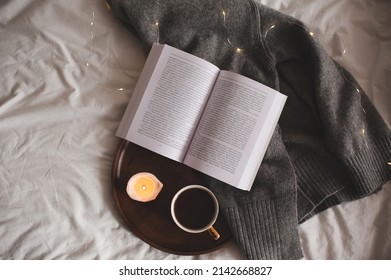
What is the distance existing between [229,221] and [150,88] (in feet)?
1.15

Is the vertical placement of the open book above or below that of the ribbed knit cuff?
above

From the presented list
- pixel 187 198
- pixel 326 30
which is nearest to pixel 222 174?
pixel 187 198

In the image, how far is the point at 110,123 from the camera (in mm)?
835

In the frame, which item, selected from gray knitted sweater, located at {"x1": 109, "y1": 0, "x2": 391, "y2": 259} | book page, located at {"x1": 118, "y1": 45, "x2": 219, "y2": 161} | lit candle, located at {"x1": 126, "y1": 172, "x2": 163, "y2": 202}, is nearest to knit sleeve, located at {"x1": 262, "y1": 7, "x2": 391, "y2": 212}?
gray knitted sweater, located at {"x1": 109, "y1": 0, "x2": 391, "y2": 259}

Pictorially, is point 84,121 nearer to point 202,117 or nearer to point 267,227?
→ point 202,117

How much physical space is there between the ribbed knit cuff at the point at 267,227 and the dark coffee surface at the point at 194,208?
0.04m

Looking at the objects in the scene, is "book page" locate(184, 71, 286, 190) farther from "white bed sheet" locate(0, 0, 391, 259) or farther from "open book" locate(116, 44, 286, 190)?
"white bed sheet" locate(0, 0, 391, 259)

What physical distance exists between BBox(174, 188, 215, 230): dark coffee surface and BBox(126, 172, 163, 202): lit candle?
56 mm

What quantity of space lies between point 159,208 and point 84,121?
27cm

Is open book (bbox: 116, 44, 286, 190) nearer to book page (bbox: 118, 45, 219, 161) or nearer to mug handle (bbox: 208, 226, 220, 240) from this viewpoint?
book page (bbox: 118, 45, 219, 161)

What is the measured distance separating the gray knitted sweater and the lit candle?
0.13 meters

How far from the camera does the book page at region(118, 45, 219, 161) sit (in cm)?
80

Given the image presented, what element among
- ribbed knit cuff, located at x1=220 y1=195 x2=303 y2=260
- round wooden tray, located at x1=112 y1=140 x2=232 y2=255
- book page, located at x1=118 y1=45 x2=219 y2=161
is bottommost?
round wooden tray, located at x1=112 y1=140 x2=232 y2=255
